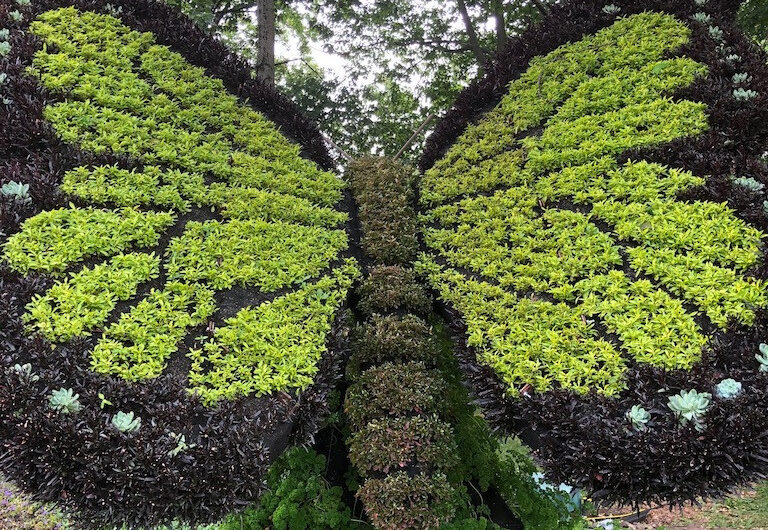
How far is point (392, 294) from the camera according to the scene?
3875 millimetres

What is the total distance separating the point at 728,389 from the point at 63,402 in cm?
298

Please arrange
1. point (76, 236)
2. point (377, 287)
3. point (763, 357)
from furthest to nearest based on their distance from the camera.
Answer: point (377, 287) < point (76, 236) < point (763, 357)

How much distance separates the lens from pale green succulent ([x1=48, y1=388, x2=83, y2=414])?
2.33m

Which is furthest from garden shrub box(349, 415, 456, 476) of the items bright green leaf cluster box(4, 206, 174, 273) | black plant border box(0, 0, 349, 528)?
bright green leaf cluster box(4, 206, 174, 273)

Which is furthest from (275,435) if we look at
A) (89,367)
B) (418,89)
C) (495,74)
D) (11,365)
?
(418,89)

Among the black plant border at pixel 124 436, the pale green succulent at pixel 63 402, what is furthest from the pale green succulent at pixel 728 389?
the pale green succulent at pixel 63 402

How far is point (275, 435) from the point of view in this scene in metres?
2.69

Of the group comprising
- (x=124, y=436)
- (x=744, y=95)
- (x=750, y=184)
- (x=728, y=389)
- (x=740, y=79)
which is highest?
(x=740, y=79)

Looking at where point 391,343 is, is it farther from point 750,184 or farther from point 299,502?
point 750,184

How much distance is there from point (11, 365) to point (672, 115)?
4613 millimetres

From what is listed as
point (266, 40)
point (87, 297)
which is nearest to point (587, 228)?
point (87, 297)

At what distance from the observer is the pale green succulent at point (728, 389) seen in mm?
2350

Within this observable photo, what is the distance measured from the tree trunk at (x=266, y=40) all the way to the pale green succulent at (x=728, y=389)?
19.2 ft

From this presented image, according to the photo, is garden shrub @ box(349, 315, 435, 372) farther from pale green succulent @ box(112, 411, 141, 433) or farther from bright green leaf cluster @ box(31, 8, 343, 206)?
bright green leaf cluster @ box(31, 8, 343, 206)
